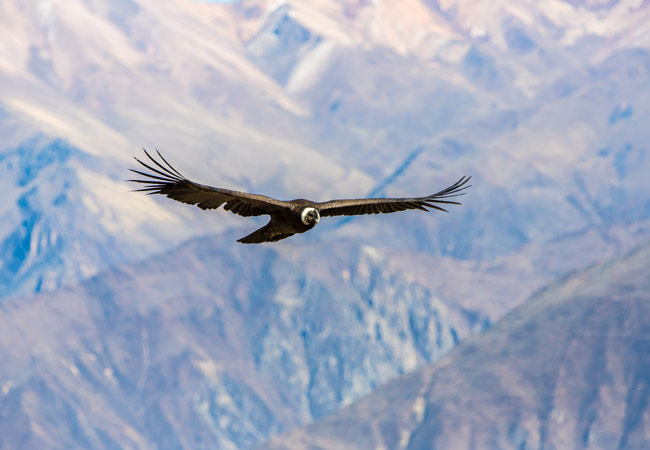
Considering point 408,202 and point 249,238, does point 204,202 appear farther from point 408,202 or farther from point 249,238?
point 408,202

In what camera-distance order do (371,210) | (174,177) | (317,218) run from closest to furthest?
(174,177)
(317,218)
(371,210)

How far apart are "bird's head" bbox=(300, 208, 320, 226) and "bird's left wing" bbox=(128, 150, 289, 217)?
0.66 metres

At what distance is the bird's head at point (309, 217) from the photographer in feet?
113

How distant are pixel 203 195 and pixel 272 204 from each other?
1.97 m

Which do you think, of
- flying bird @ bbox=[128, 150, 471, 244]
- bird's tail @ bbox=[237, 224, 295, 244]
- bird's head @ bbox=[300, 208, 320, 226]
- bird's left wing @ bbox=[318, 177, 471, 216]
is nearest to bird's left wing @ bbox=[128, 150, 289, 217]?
flying bird @ bbox=[128, 150, 471, 244]

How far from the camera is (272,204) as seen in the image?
1372 inches

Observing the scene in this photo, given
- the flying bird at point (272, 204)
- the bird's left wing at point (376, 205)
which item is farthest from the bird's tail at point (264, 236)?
the bird's left wing at point (376, 205)

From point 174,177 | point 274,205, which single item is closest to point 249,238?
point 274,205

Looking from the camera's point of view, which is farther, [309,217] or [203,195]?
[309,217]

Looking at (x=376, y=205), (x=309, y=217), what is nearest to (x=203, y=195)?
(x=309, y=217)

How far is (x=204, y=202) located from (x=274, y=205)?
188 cm

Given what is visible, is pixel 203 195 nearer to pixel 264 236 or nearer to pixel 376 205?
pixel 264 236

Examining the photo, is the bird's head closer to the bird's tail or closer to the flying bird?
the flying bird

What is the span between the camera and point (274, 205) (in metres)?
35.0
